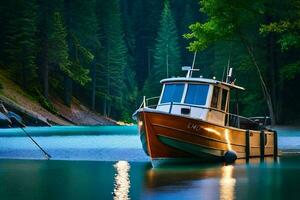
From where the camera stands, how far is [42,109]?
60.8m

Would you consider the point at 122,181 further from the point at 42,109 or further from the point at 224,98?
the point at 42,109

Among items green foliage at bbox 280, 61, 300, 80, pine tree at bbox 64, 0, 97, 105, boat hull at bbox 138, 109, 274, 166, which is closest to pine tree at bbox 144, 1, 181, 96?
pine tree at bbox 64, 0, 97, 105

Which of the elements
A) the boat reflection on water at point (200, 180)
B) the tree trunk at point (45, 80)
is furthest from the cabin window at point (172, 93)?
the tree trunk at point (45, 80)

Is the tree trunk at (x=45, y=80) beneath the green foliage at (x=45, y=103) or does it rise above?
above

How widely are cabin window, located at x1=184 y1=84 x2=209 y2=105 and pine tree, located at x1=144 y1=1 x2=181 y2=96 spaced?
6751cm

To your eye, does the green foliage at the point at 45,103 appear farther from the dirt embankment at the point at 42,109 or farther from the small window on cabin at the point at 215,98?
the small window on cabin at the point at 215,98

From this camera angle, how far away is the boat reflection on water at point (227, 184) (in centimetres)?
1557

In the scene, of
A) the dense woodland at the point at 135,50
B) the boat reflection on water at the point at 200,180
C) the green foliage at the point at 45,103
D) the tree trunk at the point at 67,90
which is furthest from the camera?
the tree trunk at the point at 67,90

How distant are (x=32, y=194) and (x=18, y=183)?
2.15 meters

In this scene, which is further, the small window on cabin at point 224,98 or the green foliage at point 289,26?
the green foliage at point 289,26

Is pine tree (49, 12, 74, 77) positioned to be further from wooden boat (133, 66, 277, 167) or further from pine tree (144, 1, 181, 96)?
wooden boat (133, 66, 277, 167)

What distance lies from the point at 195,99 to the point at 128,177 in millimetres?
6752

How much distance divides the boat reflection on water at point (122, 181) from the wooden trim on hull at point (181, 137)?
141 centimetres

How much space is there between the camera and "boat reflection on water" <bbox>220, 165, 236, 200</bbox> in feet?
51.1
